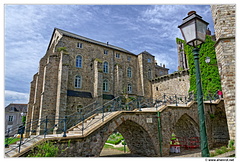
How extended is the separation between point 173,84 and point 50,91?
17.9 meters

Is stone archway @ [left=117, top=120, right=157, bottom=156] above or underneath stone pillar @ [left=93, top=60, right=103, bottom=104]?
underneath

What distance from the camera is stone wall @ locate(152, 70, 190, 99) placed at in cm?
2280

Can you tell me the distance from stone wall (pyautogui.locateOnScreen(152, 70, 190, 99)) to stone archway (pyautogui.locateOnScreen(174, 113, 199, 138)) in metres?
9.43

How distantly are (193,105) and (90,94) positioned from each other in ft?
41.5

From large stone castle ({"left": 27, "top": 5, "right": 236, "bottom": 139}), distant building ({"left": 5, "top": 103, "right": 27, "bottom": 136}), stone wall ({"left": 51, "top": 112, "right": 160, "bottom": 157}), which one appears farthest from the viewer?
distant building ({"left": 5, "top": 103, "right": 27, "bottom": 136})

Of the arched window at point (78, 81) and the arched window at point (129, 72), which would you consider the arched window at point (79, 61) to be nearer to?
the arched window at point (78, 81)

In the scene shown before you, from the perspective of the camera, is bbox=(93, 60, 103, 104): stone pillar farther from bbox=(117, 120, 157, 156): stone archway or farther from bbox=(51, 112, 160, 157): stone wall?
bbox=(51, 112, 160, 157): stone wall

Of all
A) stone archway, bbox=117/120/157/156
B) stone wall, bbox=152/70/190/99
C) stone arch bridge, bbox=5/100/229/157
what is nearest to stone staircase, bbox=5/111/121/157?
stone arch bridge, bbox=5/100/229/157

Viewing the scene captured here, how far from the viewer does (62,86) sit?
17953 mm

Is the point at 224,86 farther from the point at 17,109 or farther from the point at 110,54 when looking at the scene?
the point at 17,109

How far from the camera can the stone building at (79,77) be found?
18.1 metres

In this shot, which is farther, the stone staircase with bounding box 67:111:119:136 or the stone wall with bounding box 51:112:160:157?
the stone staircase with bounding box 67:111:119:136

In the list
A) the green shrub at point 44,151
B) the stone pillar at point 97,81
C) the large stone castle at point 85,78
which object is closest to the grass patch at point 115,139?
the stone pillar at point 97,81

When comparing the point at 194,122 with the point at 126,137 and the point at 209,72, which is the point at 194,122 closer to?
the point at 126,137
